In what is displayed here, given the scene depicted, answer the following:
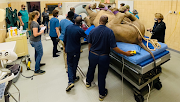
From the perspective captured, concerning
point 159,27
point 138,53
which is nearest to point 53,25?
point 138,53

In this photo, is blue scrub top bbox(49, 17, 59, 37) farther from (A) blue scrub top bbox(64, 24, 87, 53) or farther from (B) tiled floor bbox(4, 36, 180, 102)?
(A) blue scrub top bbox(64, 24, 87, 53)

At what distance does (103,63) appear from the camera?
1967 mm

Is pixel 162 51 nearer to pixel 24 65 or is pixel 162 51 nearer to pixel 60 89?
pixel 60 89

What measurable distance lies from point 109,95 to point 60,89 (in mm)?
957

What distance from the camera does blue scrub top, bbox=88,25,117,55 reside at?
1.87 m

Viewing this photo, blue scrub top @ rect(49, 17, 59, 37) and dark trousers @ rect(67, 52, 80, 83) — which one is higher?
blue scrub top @ rect(49, 17, 59, 37)

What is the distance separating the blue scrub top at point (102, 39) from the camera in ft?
6.13

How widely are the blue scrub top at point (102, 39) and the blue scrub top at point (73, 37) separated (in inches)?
13.8

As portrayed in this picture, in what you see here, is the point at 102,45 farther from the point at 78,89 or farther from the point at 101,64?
the point at 78,89

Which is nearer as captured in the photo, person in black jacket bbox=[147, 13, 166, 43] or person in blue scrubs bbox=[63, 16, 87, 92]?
person in blue scrubs bbox=[63, 16, 87, 92]

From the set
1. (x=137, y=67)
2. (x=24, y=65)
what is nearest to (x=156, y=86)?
(x=137, y=67)

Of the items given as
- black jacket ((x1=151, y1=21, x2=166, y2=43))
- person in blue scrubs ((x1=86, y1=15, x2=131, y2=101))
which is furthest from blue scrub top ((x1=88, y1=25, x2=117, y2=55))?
black jacket ((x1=151, y1=21, x2=166, y2=43))

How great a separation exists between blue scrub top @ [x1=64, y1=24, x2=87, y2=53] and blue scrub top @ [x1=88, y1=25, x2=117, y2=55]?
351 millimetres

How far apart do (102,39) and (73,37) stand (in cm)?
61
